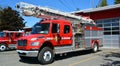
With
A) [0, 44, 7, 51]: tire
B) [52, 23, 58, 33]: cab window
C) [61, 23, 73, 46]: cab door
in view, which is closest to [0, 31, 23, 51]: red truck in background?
[0, 44, 7, 51]: tire

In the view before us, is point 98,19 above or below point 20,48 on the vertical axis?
above

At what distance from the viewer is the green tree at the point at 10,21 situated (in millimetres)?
37469

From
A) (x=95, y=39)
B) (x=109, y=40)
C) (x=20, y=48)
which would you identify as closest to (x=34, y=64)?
(x=20, y=48)

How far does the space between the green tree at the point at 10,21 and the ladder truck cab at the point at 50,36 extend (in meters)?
21.8

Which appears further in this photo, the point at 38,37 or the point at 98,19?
the point at 98,19

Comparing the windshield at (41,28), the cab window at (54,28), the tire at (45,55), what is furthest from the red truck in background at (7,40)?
the tire at (45,55)

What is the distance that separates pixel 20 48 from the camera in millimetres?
13258

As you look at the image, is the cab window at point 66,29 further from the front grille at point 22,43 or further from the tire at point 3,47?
the tire at point 3,47

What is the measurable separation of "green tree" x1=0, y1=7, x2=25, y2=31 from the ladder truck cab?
21.8m

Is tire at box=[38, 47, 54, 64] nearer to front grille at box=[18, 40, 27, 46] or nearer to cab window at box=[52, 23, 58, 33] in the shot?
front grille at box=[18, 40, 27, 46]

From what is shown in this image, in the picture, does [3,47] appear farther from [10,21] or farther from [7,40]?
[10,21]

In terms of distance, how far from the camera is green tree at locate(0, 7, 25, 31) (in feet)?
123

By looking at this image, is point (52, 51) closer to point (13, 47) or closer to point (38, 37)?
point (38, 37)

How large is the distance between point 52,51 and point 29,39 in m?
1.67
